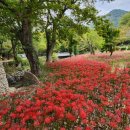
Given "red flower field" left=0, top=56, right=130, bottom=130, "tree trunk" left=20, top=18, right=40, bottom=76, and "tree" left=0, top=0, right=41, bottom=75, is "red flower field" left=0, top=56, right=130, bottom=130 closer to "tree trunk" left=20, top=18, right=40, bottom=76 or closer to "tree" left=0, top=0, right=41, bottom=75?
"tree" left=0, top=0, right=41, bottom=75

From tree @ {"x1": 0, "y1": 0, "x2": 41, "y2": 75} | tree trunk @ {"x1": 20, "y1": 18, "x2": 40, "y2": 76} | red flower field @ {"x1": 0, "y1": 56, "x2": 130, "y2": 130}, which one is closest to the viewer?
red flower field @ {"x1": 0, "y1": 56, "x2": 130, "y2": 130}

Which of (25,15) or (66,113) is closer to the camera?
(66,113)

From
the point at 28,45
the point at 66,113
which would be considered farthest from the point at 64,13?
the point at 66,113

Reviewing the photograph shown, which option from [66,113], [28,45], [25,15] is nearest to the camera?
[66,113]

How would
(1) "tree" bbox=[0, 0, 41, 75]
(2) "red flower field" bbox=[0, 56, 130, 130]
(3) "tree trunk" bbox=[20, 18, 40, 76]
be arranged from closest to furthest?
(2) "red flower field" bbox=[0, 56, 130, 130], (1) "tree" bbox=[0, 0, 41, 75], (3) "tree trunk" bbox=[20, 18, 40, 76]

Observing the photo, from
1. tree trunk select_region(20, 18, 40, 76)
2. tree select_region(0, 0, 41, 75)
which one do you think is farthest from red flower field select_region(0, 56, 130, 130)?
tree trunk select_region(20, 18, 40, 76)

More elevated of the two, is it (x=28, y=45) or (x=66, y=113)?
(x=28, y=45)

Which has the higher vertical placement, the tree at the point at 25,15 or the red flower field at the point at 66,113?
the tree at the point at 25,15

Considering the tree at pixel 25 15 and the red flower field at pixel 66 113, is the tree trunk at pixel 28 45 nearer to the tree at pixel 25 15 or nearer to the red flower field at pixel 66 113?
the tree at pixel 25 15

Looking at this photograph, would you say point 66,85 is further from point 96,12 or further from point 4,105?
point 96,12

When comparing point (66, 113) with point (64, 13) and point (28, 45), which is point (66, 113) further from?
point (64, 13)

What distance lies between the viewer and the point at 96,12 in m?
21.5

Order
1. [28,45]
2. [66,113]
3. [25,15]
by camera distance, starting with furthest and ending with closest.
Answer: [28,45]
[25,15]
[66,113]

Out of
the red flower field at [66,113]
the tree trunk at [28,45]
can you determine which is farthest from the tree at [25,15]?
the red flower field at [66,113]
